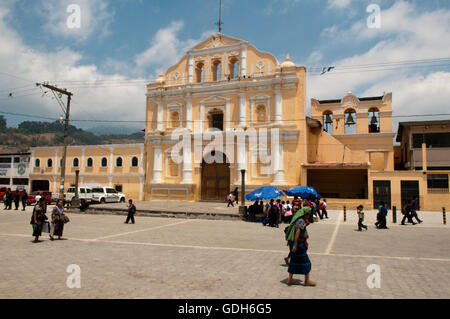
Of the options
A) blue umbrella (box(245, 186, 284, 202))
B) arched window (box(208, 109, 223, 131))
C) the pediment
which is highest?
the pediment

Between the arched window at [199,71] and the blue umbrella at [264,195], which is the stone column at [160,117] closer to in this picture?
the arched window at [199,71]

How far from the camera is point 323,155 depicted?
31.0m

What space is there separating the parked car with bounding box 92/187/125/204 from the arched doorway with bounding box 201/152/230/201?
809 cm

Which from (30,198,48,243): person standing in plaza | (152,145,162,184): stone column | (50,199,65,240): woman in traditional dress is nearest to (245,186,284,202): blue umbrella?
(50,199,65,240): woman in traditional dress

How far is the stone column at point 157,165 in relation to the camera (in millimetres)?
30828

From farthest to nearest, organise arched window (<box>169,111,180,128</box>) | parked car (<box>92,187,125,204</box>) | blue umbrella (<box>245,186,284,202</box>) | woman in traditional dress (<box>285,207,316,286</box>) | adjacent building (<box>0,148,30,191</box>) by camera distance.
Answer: adjacent building (<box>0,148,30,191</box>), arched window (<box>169,111,180,128</box>), parked car (<box>92,187,125,204</box>), blue umbrella (<box>245,186,284,202</box>), woman in traditional dress (<box>285,207,316,286</box>)

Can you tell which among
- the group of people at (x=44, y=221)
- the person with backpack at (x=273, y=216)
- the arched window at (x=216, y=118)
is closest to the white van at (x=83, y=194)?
the arched window at (x=216, y=118)

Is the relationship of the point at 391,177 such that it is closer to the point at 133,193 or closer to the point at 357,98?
the point at 357,98

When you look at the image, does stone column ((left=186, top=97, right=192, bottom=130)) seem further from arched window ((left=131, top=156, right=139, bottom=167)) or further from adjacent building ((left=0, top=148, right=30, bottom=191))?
adjacent building ((left=0, top=148, right=30, bottom=191))

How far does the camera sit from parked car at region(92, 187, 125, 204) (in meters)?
28.0

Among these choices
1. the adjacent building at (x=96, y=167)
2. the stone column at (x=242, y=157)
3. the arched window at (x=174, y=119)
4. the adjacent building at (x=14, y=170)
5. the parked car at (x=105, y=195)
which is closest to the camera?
the stone column at (x=242, y=157)

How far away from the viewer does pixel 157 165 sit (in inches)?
1221

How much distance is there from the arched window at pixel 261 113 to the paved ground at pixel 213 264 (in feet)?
53.7
